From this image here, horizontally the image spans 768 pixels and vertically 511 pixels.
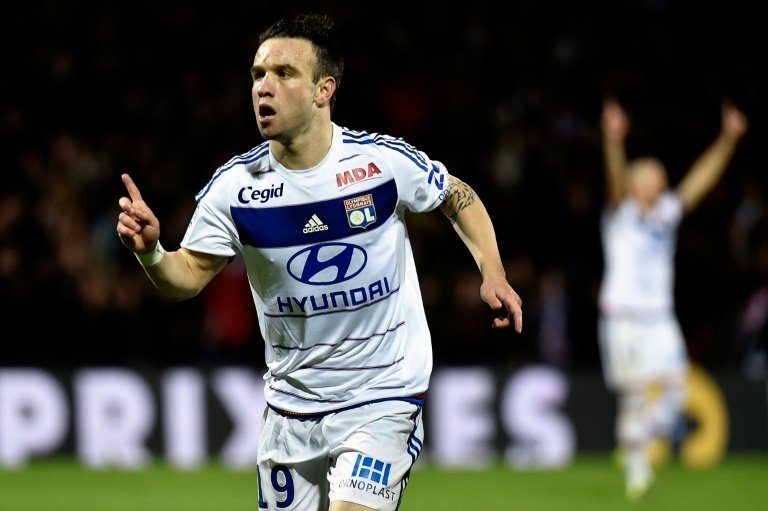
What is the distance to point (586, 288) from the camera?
13562mm

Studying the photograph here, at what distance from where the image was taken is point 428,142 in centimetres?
1470

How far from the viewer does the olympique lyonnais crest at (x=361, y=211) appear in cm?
486

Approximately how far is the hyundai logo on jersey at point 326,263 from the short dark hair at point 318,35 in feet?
1.82

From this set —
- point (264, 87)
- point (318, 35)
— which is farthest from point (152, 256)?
point (318, 35)

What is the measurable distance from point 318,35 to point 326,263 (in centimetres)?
79

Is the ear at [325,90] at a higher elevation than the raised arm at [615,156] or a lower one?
higher

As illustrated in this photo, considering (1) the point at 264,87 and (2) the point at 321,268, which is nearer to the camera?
(1) the point at 264,87

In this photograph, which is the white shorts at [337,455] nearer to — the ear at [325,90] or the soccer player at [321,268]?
the soccer player at [321,268]

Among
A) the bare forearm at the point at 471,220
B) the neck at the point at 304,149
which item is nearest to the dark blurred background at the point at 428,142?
the bare forearm at the point at 471,220

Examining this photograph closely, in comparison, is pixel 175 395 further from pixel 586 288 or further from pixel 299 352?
pixel 299 352

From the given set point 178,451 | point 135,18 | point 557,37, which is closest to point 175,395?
point 178,451

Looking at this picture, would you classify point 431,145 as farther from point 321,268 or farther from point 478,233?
point 321,268

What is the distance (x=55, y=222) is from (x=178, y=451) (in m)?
2.55

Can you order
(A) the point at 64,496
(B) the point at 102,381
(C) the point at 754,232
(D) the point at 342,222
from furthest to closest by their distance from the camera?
(C) the point at 754,232 < (B) the point at 102,381 < (A) the point at 64,496 < (D) the point at 342,222
